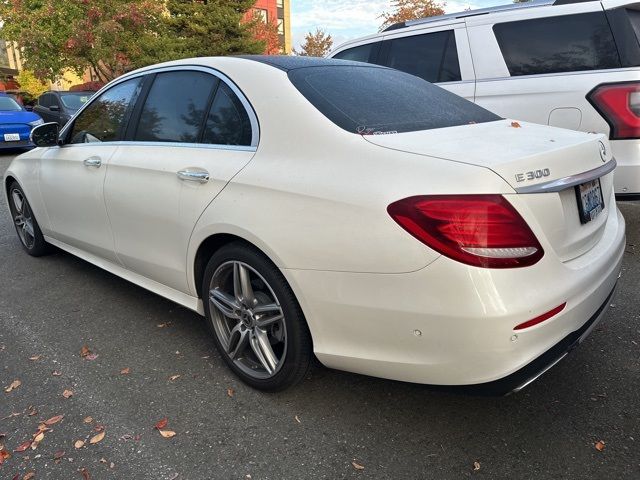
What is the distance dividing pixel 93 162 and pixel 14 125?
10771mm

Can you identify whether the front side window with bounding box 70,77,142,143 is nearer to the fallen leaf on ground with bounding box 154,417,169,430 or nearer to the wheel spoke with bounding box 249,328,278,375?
the wheel spoke with bounding box 249,328,278,375

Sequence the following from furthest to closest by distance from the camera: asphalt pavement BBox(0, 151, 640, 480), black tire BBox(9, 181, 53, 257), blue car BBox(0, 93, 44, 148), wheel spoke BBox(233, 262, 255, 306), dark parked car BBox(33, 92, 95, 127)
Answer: dark parked car BBox(33, 92, 95, 127) → blue car BBox(0, 93, 44, 148) → black tire BBox(9, 181, 53, 257) → wheel spoke BBox(233, 262, 255, 306) → asphalt pavement BBox(0, 151, 640, 480)

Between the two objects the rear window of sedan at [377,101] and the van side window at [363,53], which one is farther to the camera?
the van side window at [363,53]

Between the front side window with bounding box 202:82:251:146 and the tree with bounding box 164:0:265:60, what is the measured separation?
22918 mm

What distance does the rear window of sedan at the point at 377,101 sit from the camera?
7.63ft

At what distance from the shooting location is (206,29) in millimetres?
24281

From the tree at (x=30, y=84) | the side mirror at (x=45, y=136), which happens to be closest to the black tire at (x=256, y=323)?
the side mirror at (x=45, y=136)

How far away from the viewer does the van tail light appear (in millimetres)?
4047

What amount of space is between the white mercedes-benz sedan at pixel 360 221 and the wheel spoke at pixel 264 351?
0.01 m

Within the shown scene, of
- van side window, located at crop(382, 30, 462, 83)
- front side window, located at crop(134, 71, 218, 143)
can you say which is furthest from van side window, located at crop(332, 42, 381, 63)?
front side window, located at crop(134, 71, 218, 143)

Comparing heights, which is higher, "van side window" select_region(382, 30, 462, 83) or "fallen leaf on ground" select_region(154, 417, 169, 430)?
"van side window" select_region(382, 30, 462, 83)

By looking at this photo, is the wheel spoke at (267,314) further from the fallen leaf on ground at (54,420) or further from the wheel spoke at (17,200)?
the wheel spoke at (17,200)

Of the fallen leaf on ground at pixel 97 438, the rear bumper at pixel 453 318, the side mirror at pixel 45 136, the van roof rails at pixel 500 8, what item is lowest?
the fallen leaf on ground at pixel 97 438

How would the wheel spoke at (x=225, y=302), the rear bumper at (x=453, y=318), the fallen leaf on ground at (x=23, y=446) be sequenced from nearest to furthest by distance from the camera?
the rear bumper at (x=453, y=318), the fallen leaf on ground at (x=23, y=446), the wheel spoke at (x=225, y=302)
